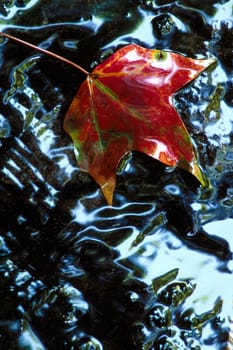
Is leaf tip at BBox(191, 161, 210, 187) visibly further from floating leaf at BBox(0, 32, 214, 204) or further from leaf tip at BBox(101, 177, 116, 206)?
leaf tip at BBox(101, 177, 116, 206)

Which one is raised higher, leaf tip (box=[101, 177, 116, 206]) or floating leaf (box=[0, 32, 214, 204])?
floating leaf (box=[0, 32, 214, 204])

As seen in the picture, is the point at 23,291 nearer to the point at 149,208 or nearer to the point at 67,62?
the point at 149,208

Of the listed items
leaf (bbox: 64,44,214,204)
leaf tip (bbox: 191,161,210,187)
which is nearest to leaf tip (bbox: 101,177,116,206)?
leaf (bbox: 64,44,214,204)

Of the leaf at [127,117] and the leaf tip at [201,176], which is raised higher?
the leaf at [127,117]

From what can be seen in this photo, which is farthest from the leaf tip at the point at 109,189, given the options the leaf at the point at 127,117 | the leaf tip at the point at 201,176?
the leaf tip at the point at 201,176

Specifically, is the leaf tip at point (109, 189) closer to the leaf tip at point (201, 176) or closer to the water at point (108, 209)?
the water at point (108, 209)

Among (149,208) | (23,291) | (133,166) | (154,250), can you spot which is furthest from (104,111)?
(23,291)
